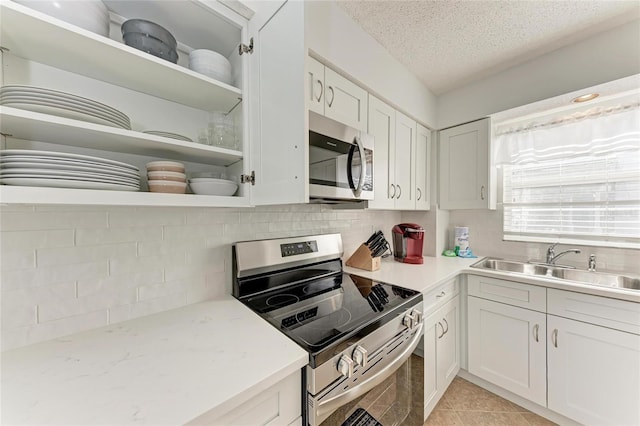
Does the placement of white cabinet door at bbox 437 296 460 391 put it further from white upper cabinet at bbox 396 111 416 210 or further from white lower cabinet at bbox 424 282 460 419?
white upper cabinet at bbox 396 111 416 210

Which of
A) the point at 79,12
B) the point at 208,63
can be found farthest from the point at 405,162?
the point at 79,12

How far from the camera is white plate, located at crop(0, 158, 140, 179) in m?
0.66

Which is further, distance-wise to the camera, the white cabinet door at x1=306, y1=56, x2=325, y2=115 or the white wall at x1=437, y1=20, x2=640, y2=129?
the white wall at x1=437, y1=20, x2=640, y2=129

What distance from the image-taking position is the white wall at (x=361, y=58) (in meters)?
1.13

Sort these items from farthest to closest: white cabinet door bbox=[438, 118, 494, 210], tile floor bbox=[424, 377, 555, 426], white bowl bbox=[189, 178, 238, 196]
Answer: white cabinet door bbox=[438, 118, 494, 210], tile floor bbox=[424, 377, 555, 426], white bowl bbox=[189, 178, 238, 196]

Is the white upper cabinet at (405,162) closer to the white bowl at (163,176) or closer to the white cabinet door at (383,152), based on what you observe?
the white cabinet door at (383,152)

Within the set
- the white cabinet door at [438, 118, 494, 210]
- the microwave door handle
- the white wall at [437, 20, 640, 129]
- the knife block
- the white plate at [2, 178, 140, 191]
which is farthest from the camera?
the white cabinet door at [438, 118, 494, 210]

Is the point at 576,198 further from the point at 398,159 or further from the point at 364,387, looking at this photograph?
the point at 364,387

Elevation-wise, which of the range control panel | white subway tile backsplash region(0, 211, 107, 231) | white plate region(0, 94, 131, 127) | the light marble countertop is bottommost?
the light marble countertop

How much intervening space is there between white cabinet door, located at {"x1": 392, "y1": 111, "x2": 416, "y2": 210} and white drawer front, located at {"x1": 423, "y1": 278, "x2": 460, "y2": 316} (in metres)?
0.66

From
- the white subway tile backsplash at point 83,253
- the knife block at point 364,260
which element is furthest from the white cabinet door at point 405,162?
the white subway tile backsplash at point 83,253

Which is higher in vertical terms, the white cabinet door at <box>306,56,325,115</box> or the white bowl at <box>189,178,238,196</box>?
the white cabinet door at <box>306,56,325,115</box>

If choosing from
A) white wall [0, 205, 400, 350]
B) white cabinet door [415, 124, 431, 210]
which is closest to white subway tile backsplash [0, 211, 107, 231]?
white wall [0, 205, 400, 350]

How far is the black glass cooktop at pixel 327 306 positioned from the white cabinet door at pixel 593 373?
106 cm
